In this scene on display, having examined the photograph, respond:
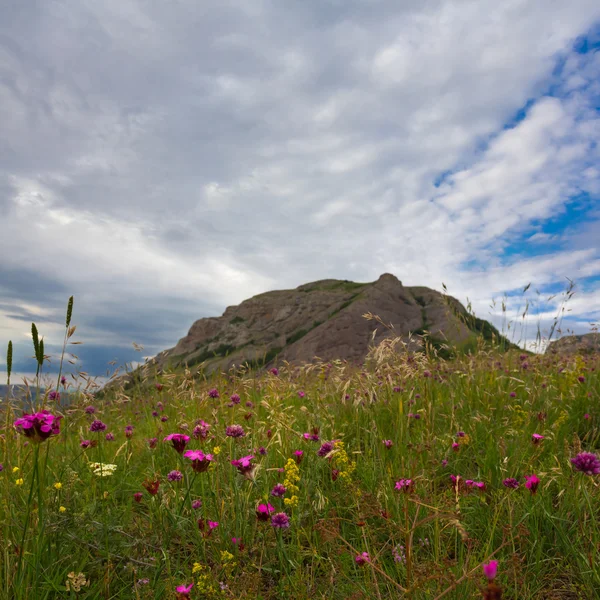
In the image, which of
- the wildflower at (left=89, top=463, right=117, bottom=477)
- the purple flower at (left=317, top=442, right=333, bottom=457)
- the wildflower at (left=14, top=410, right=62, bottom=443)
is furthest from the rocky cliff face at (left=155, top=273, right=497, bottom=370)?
the wildflower at (left=14, top=410, right=62, bottom=443)

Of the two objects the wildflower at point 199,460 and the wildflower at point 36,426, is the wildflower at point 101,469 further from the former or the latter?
the wildflower at point 36,426

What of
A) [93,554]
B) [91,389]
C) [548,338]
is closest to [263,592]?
[93,554]

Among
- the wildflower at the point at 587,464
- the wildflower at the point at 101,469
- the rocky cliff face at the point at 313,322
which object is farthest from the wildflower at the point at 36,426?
the rocky cliff face at the point at 313,322

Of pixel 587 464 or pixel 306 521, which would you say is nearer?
pixel 587 464

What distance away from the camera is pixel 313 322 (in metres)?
85.4

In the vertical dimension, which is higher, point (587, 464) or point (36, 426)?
point (36, 426)

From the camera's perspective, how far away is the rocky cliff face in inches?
2516

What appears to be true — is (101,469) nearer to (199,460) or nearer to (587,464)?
(199,460)

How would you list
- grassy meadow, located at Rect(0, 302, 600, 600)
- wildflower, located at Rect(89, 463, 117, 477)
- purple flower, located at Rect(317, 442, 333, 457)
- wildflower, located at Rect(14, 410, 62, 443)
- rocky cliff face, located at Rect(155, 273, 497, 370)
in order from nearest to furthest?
wildflower, located at Rect(14, 410, 62, 443) → grassy meadow, located at Rect(0, 302, 600, 600) → purple flower, located at Rect(317, 442, 333, 457) → wildflower, located at Rect(89, 463, 117, 477) → rocky cliff face, located at Rect(155, 273, 497, 370)

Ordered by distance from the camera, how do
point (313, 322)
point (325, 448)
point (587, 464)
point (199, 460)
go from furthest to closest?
point (313, 322) < point (325, 448) < point (199, 460) < point (587, 464)

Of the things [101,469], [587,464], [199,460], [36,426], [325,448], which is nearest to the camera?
[36,426]

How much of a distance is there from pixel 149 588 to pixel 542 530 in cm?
278

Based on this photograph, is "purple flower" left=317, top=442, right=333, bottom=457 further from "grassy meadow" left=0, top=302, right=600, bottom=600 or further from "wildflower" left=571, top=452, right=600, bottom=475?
"wildflower" left=571, top=452, right=600, bottom=475

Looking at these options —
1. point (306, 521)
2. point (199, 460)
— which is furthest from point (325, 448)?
point (199, 460)
